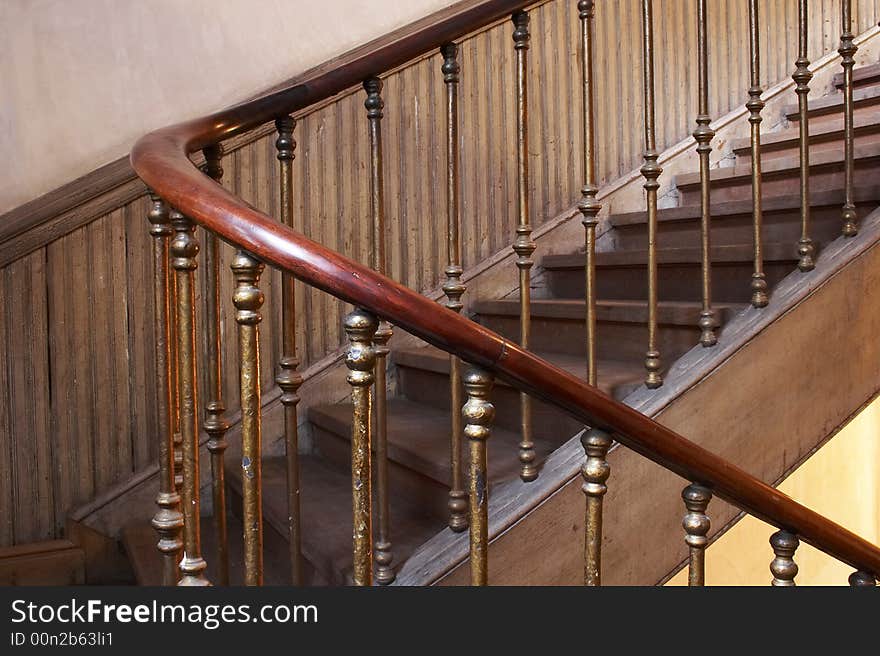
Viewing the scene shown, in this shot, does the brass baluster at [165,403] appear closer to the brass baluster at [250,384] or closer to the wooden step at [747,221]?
the brass baluster at [250,384]

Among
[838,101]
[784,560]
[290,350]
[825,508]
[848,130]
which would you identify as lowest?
[825,508]

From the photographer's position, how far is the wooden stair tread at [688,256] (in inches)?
74.4

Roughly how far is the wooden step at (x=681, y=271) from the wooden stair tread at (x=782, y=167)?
49 cm

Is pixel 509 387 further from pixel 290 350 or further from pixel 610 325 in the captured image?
pixel 290 350

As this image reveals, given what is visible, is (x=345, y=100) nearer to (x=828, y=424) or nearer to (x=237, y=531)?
(x=237, y=531)

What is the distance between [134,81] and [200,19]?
0.29m

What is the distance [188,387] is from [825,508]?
11.0ft

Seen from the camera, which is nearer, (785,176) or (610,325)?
(610,325)

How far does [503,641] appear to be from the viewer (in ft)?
3.60

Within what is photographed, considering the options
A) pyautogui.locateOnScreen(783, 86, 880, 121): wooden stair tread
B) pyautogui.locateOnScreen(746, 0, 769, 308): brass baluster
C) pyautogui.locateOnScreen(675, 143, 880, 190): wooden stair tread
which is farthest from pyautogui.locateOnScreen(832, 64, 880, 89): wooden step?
pyautogui.locateOnScreen(746, 0, 769, 308): brass baluster

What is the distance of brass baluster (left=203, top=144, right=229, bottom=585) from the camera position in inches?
47.5

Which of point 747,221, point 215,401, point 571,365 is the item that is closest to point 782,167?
point 747,221

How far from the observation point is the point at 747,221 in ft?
7.56

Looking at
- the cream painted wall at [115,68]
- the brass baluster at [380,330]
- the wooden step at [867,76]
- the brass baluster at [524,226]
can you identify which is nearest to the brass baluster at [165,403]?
the brass baluster at [380,330]
